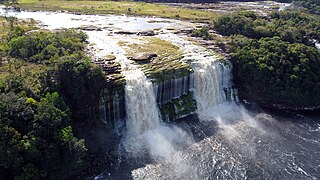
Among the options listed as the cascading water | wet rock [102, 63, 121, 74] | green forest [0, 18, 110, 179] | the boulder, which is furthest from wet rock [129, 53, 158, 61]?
green forest [0, 18, 110, 179]

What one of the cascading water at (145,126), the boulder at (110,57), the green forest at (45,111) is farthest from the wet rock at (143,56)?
the green forest at (45,111)

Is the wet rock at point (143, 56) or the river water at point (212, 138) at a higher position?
the wet rock at point (143, 56)

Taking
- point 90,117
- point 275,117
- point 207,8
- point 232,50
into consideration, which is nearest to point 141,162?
point 90,117

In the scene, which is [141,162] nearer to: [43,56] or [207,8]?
[43,56]

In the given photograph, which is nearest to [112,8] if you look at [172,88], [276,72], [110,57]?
[110,57]

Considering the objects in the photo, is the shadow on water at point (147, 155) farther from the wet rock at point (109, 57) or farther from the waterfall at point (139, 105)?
the wet rock at point (109, 57)

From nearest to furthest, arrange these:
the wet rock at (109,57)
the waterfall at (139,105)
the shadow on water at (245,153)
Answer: the shadow on water at (245,153), the waterfall at (139,105), the wet rock at (109,57)
